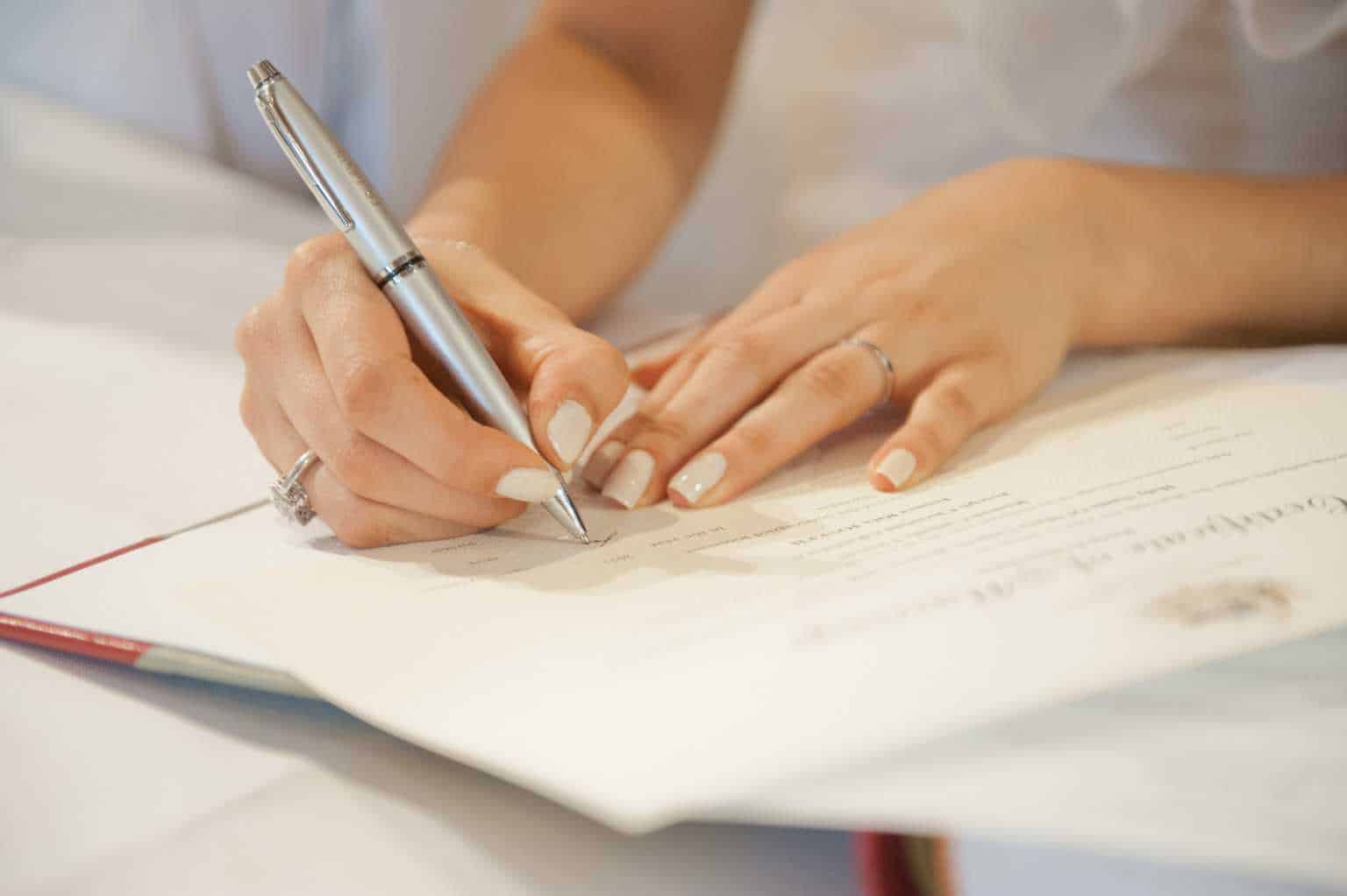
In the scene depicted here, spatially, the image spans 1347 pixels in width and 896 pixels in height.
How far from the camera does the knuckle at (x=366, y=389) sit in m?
→ 0.43

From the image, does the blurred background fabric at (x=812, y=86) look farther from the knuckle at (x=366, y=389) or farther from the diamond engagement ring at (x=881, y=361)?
the knuckle at (x=366, y=389)

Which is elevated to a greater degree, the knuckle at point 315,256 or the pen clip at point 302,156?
the pen clip at point 302,156

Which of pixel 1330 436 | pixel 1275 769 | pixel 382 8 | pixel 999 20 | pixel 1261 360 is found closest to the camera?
pixel 1275 769

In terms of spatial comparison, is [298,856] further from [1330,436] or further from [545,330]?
[1330,436]

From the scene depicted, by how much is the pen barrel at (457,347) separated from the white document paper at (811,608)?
2.0 inches

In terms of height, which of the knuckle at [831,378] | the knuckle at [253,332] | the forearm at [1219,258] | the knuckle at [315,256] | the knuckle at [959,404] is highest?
the knuckle at [315,256]

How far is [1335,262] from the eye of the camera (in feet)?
2.27

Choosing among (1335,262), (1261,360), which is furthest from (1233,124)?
(1261,360)

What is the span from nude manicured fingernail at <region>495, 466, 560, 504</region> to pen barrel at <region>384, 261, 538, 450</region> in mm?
22

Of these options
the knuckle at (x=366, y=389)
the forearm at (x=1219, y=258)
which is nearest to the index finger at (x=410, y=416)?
the knuckle at (x=366, y=389)

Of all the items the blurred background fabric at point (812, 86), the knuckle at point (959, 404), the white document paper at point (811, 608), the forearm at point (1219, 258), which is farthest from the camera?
the blurred background fabric at point (812, 86)

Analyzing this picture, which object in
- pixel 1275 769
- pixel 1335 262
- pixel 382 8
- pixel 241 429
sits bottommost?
pixel 1335 262

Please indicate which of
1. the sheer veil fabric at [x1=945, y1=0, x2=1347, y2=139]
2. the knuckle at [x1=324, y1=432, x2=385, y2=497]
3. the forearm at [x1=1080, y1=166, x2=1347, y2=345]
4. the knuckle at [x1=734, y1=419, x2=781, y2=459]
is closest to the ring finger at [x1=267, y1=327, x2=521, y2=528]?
the knuckle at [x1=324, y1=432, x2=385, y2=497]

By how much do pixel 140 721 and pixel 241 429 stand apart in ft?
0.84
